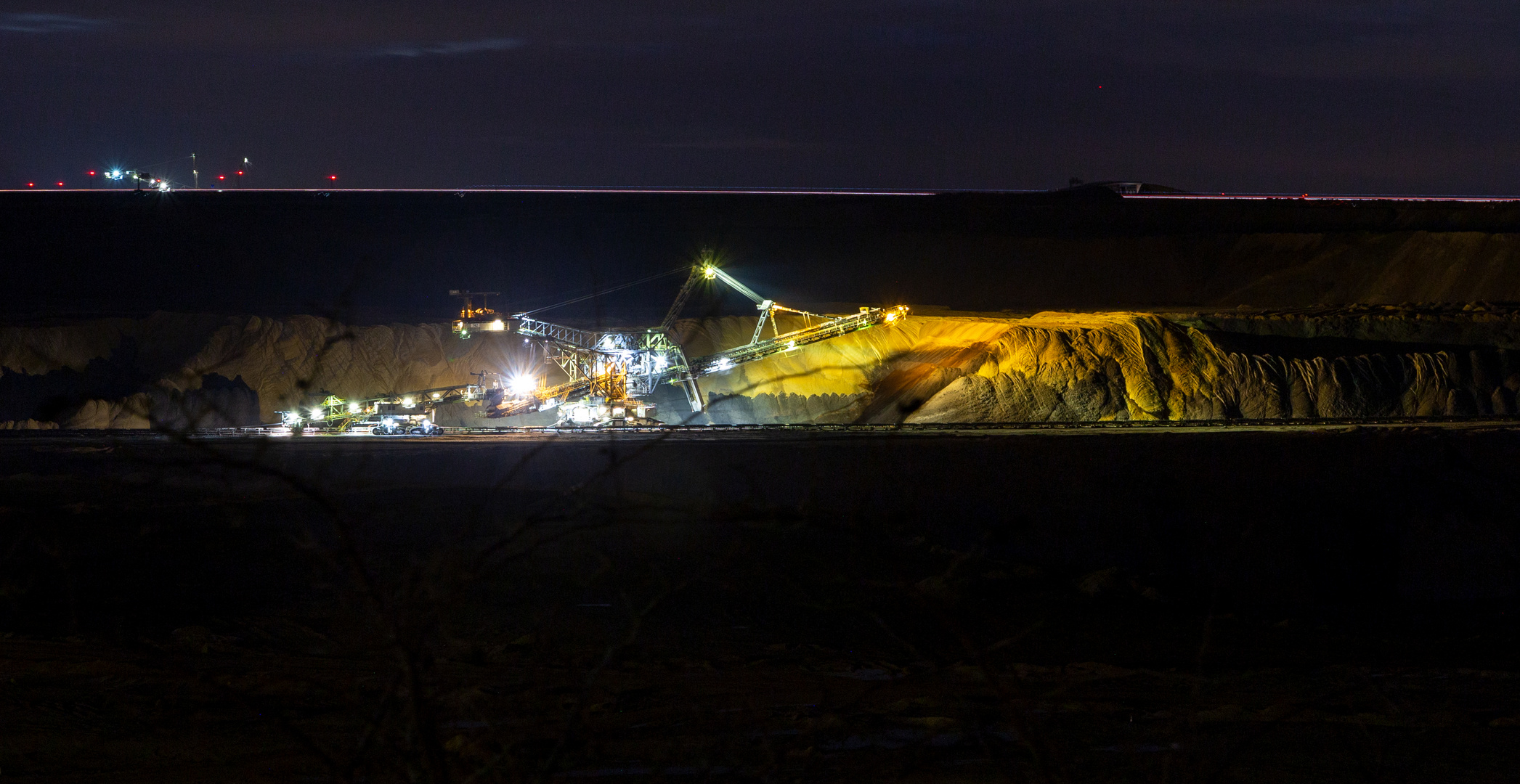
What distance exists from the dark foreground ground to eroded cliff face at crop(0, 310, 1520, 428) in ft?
19.8

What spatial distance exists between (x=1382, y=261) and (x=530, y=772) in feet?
230

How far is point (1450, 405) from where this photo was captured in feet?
121

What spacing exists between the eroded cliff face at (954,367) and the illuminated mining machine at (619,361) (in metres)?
0.66

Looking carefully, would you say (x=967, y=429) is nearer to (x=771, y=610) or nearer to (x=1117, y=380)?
(x=1117, y=380)

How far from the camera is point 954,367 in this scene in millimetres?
36562

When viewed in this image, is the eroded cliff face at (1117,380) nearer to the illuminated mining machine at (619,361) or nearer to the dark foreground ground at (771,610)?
the illuminated mining machine at (619,361)

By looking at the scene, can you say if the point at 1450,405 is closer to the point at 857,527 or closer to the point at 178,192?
the point at 857,527

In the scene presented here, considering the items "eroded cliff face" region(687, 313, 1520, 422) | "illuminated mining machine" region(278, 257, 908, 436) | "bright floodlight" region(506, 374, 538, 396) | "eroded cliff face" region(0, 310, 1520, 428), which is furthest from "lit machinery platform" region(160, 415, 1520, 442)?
"bright floodlight" region(506, 374, 538, 396)

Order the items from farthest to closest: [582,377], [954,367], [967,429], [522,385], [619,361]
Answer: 1. [522,385]
2. [582,377]
3. [619,361]
4. [954,367]
5. [967,429]

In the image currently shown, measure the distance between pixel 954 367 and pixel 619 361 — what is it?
1061 cm

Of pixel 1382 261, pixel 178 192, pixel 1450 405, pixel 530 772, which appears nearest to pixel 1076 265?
pixel 1382 261

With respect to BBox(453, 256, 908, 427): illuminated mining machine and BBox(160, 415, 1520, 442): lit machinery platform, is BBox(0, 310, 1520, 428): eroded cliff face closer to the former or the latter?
BBox(453, 256, 908, 427): illuminated mining machine

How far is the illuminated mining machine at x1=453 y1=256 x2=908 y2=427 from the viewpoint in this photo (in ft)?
120

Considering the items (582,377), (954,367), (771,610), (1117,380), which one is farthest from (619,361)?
(771,610)
